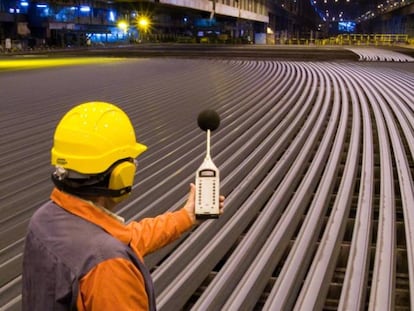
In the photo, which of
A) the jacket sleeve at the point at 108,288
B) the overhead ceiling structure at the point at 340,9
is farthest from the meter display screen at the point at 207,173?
the overhead ceiling structure at the point at 340,9

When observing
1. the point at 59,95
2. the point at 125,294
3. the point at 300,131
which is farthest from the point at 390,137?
the point at 125,294

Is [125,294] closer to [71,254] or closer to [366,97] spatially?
[71,254]

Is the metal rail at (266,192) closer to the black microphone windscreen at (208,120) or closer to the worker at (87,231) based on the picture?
the black microphone windscreen at (208,120)

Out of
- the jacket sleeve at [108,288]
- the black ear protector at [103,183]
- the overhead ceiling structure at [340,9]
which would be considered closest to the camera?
the jacket sleeve at [108,288]

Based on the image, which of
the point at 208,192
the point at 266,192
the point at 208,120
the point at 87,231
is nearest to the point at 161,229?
the point at 208,192

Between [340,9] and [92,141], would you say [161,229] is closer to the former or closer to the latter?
[92,141]

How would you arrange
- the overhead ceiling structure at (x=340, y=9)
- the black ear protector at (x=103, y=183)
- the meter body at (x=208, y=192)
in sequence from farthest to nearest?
the overhead ceiling structure at (x=340, y=9) < the meter body at (x=208, y=192) < the black ear protector at (x=103, y=183)

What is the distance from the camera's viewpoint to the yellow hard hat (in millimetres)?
1336

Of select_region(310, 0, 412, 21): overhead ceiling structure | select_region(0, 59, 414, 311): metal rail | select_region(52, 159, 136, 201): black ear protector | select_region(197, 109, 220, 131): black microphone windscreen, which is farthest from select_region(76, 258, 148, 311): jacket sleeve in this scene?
select_region(310, 0, 412, 21): overhead ceiling structure

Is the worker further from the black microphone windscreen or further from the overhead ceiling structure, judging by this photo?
the overhead ceiling structure

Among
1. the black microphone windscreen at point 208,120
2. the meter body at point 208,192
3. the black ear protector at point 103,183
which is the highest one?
the black microphone windscreen at point 208,120

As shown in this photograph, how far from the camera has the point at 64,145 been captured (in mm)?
1362

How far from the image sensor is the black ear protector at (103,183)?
4.36 feet

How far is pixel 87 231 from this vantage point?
4.09 feet
